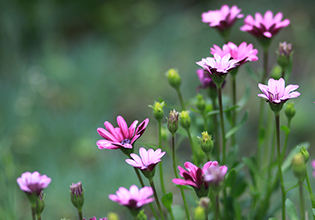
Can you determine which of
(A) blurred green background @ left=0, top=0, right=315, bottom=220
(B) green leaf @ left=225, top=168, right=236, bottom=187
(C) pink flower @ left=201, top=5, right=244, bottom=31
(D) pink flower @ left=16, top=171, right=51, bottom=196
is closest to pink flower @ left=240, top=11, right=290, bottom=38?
(C) pink flower @ left=201, top=5, right=244, bottom=31

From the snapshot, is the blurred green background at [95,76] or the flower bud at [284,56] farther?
the blurred green background at [95,76]

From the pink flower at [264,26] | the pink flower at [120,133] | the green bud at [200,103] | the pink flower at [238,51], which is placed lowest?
the pink flower at [120,133]

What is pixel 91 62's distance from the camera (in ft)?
4.21

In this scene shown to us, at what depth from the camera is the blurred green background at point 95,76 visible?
3.03ft

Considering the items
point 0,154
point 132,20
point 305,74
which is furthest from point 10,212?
point 132,20

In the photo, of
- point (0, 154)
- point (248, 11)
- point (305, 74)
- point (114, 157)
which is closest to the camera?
point (0, 154)

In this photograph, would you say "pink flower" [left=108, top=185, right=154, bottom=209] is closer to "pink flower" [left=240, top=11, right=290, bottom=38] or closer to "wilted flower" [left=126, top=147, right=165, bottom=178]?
"wilted flower" [left=126, top=147, right=165, bottom=178]

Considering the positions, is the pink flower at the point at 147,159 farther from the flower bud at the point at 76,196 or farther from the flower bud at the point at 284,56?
the flower bud at the point at 284,56

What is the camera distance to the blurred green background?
0.92m

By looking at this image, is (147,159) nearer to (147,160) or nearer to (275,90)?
(147,160)

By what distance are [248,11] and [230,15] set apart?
1.02 m

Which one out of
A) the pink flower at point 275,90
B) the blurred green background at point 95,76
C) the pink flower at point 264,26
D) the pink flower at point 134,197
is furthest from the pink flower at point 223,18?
the blurred green background at point 95,76

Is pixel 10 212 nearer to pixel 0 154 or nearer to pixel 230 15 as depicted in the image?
pixel 0 154

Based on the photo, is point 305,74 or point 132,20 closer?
point 305,74
